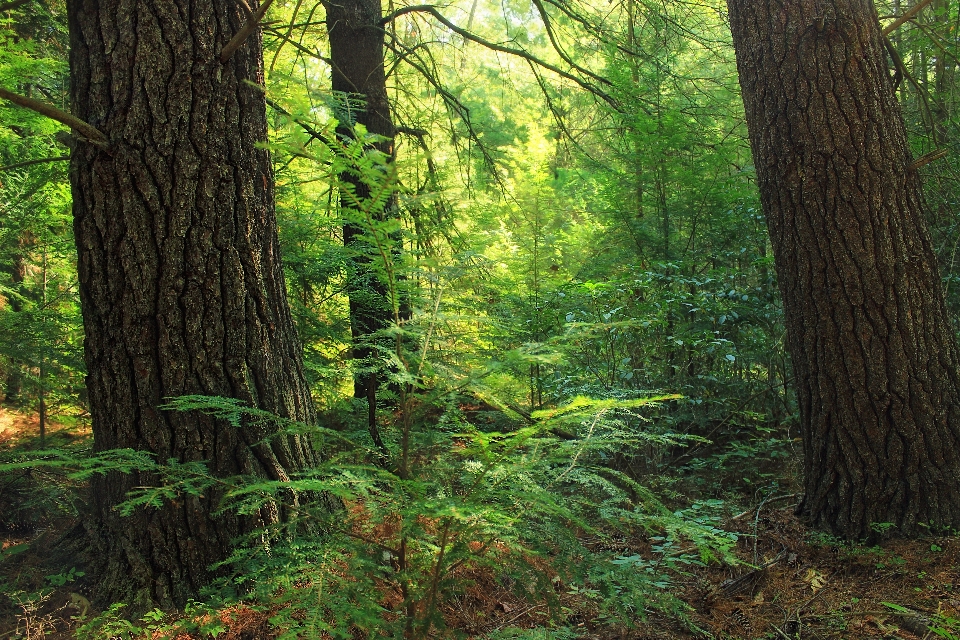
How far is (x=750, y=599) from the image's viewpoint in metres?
2.76

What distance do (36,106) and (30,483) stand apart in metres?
2.91

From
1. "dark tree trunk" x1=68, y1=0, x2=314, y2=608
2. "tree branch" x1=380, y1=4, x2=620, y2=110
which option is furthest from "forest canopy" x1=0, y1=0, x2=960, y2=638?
"tree branch" x1=380, y1=4, x2=620, y2=110

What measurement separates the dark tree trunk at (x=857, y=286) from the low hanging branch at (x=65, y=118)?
3215mm

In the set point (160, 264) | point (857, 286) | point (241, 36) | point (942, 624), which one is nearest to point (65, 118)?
point (160, 264)

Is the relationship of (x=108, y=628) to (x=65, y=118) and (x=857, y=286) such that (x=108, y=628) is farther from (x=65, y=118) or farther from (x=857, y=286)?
(x=857, y=286)

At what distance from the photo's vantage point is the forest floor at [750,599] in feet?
7.68

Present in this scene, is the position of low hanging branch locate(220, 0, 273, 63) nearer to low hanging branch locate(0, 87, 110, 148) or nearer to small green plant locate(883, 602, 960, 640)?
low hanging branch locate(0, 87, 110, 148)

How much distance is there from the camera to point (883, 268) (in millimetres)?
3039

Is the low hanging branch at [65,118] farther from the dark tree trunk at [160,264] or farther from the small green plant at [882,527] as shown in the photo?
the small green plant at [882,527]

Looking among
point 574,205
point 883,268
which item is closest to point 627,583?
point 883,268

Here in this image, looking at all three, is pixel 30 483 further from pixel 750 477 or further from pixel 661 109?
pixel 661 109

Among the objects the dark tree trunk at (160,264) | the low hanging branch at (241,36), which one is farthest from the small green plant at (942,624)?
the low hanging branch at (241,36)

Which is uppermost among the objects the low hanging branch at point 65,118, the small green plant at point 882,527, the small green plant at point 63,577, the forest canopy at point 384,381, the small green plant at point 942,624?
the low hanging branch at point 65,118

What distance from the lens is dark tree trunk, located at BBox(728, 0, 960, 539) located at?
2.99 meters
